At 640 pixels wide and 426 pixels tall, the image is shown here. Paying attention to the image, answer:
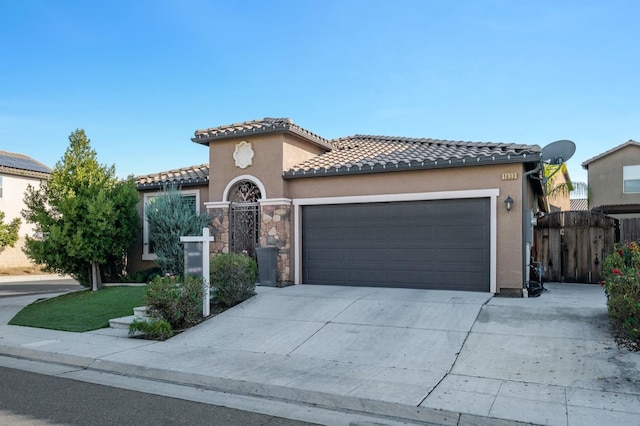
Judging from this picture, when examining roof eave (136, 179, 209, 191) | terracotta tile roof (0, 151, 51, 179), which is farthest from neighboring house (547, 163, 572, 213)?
terracotta tile roof (0, 151, 51, 179)

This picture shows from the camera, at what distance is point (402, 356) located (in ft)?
24.4

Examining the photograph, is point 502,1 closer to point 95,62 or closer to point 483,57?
point 483,57

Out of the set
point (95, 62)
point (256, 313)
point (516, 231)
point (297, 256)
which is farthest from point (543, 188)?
point (95, 62)

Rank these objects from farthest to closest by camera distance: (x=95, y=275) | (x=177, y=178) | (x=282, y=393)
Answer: (x=177, y=178), (x=95, y=275), (x=282, y=393)

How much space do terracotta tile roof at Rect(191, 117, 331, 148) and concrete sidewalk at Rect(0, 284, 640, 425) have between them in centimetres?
478

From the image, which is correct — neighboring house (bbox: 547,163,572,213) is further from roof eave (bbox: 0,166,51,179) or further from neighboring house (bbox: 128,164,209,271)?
roof eave (bbox: 0,166,51,179)

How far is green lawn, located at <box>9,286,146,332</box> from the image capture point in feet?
34.6

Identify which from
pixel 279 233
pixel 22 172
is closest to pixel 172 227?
pixel 279 233

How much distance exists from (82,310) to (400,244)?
794 cm

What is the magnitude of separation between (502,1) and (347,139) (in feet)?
25.5

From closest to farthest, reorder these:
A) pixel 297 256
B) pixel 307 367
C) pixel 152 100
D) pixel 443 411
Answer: pixel 443 411
pixel 307 367
pixel 297 256
pixel 152 100

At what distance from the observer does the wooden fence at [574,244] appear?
43.8ft

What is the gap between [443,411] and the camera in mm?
5281

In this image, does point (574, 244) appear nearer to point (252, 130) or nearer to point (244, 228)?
point (244, 228)
